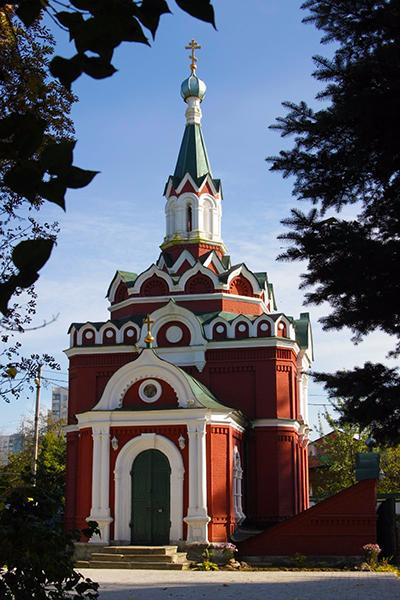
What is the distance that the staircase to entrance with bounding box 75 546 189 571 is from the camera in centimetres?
1958

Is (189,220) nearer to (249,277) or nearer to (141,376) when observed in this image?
(249,277)

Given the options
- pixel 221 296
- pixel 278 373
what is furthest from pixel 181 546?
pixel 221 296

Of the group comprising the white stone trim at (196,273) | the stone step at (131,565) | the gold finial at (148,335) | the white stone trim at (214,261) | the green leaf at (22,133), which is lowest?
the stone step at (131,565)

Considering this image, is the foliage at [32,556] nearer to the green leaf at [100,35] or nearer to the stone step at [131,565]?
the green leaf at [100,35]

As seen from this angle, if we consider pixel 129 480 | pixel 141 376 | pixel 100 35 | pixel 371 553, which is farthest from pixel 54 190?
pixel 129 480

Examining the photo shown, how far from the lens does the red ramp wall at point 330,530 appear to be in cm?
2012

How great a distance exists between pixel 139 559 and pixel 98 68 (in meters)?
18.1

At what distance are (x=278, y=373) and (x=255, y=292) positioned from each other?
3.25 m

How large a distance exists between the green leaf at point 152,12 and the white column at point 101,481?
1936 centimetres

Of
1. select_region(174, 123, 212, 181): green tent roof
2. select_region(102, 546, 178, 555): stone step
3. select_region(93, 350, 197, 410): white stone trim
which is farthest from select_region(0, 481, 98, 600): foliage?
select_region(174, 123, 212, 181): green tent roof

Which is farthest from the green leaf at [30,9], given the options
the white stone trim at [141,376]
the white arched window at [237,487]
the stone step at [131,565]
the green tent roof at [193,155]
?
the green tent roof at [193,155]

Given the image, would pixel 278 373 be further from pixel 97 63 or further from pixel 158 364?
pixel 97 63

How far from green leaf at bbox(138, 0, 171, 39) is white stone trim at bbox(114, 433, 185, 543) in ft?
62.3

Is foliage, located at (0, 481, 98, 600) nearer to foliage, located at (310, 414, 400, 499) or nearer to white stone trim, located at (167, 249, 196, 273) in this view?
white stone trim, located at (167, 249, 196, 273)
